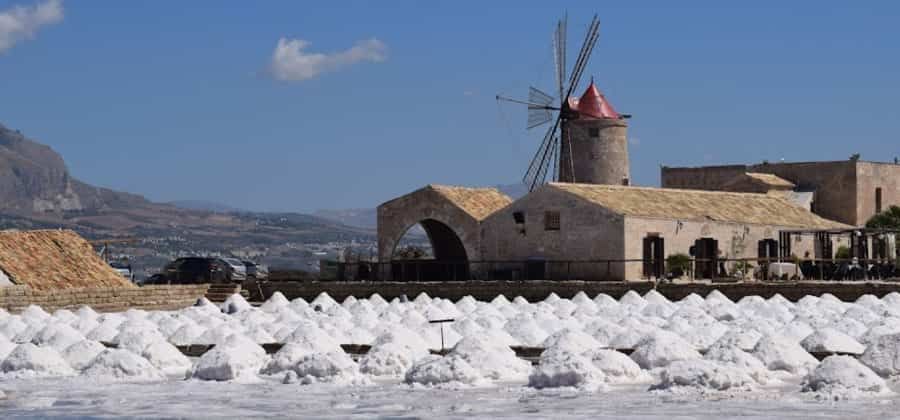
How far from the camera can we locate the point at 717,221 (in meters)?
32.1

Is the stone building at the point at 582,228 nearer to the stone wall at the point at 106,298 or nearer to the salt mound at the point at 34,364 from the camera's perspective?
the stone wall at the point at 106,298

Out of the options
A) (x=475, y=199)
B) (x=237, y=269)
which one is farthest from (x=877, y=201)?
(x=237, y=269)

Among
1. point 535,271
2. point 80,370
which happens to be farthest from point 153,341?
point 535,271

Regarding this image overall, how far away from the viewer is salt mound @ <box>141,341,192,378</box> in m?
16.0

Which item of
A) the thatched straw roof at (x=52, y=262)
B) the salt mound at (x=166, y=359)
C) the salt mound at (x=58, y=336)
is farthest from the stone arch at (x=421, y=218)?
the salt mound at (x=166, y=359)

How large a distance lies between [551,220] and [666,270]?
2625mm

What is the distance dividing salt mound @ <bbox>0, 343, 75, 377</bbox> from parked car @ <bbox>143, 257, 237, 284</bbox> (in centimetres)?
1863

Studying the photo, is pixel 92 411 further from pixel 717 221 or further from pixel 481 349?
pixel 717 221

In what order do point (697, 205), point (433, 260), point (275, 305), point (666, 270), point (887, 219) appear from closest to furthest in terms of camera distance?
1. point (275, 305)
2. point (666, 270)
3. point (697, 205)
4. point (433, 260)
5. point (887, 219)

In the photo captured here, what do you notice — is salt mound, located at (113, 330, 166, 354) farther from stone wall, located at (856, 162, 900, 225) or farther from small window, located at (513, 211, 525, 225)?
stone wall, located at (856, 162, 900, 225)

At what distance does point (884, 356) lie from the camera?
13.9 metres

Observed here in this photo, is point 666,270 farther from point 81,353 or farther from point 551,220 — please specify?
point 81,353

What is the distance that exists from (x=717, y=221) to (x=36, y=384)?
1958 centimetres

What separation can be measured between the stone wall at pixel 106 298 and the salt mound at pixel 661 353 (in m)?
12.7
